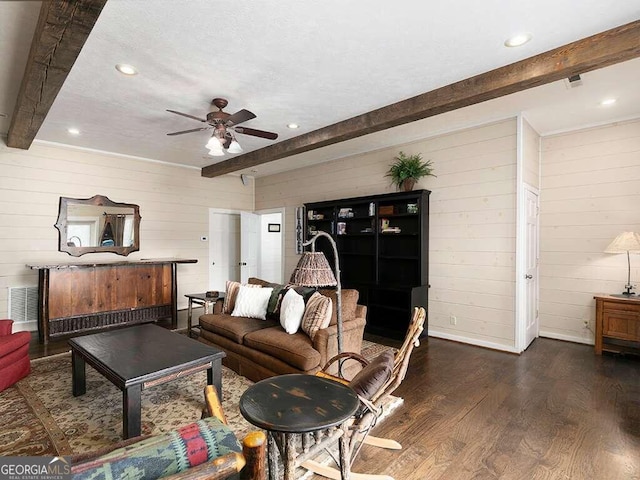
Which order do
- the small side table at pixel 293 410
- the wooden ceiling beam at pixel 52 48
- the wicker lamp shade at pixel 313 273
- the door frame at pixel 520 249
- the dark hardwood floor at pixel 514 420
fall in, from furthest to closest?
1. the door frame at pixel 520 249
2. the wicker lamp shade at pixel 313 273
3. the dark hardwood floor at pixel 514 420
4. the wooden ceiling beam at pixel 52 48
5. the small side table at pixel 293 410

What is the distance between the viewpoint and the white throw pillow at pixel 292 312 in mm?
3117

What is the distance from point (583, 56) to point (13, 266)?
6879 millimetres

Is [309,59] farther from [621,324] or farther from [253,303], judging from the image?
[621,324]

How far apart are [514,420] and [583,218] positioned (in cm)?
318

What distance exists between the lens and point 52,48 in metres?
2.18

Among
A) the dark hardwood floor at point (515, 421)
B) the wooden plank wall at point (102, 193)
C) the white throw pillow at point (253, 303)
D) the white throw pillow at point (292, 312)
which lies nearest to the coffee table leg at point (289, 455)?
the dark hardwood floor at point (515, 421)

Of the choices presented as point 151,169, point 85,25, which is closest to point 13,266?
point 151,169

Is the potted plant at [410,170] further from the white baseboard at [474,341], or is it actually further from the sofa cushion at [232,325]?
the sofa cushion at [232,325]

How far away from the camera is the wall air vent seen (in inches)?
183

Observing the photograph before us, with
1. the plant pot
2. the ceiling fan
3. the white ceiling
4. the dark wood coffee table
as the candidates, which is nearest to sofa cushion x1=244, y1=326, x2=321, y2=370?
the dark wood coffee table

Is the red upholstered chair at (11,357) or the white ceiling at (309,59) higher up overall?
the white ceiling at (309,59)

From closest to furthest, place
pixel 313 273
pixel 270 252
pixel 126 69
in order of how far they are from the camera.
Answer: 1. pixel 313 273
2. pixel 126 69
3. pixel 270 252

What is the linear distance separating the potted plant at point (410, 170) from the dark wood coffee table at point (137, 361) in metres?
3.46

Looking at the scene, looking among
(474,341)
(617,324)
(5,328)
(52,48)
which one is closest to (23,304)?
(5,328)
